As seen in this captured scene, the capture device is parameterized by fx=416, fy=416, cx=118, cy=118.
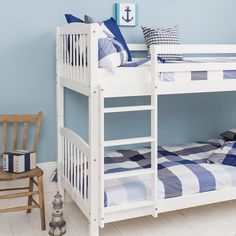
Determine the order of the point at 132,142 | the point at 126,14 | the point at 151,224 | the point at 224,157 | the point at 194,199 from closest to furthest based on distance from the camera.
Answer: the point at 132,142 → the point at 194,199 → the point at 151,224 → the point at 224,157 → the point at 126,14

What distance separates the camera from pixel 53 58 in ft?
9.88

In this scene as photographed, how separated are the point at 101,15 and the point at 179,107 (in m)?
0.99

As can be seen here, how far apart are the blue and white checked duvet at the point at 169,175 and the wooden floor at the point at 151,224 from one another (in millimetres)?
246

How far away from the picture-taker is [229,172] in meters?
2.69

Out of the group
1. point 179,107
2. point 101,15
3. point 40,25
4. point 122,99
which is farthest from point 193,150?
point 40,25

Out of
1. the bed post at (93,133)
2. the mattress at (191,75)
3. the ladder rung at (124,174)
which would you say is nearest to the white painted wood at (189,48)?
the mattress at (191,75)

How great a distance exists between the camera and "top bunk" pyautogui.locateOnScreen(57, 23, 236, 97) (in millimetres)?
2250

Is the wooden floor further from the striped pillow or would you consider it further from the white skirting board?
the striped pillow

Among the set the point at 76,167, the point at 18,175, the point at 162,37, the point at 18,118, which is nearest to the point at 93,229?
the point at 76,167

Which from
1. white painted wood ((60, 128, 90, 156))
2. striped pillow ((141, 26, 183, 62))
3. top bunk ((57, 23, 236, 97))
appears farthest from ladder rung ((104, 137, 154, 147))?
striped pillow ((141, 26, 183, 62))

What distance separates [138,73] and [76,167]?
0.73 m

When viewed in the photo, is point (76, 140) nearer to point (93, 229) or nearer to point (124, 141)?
point (124, 141)

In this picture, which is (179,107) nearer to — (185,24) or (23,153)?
(185,24)

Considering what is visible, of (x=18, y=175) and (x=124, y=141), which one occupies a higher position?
(x=124, y=141)
